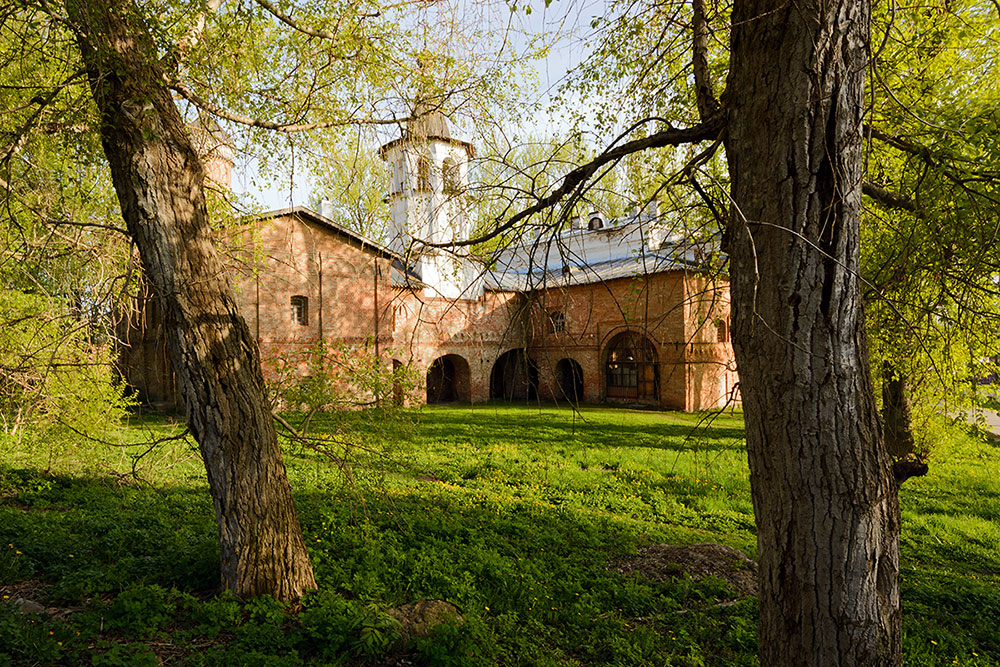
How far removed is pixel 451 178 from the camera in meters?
3.54

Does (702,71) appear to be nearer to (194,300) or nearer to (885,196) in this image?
(885,196)

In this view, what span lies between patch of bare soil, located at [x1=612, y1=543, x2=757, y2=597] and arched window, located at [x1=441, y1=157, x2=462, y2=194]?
425cm

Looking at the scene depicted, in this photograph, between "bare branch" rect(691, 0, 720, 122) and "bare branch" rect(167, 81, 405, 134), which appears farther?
"bare branch" rect(167, 81, 405, 134)

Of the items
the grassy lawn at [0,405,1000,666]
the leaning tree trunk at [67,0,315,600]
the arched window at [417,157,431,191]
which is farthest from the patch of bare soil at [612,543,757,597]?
the arched window at [417,157,431,191]

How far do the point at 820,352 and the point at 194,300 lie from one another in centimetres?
354

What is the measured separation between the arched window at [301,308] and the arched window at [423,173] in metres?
15.5

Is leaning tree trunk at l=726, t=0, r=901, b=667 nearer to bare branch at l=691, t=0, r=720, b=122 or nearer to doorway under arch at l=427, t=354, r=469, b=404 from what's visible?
bare branch at l=691, t=0, r=720, b=122

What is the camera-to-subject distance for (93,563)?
16.2 ft

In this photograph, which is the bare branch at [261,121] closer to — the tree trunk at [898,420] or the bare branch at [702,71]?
the bare branch at [702,71]

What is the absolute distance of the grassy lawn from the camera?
380 centimetres

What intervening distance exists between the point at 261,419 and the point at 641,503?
6152 millimetres

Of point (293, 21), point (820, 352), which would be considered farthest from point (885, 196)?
point (293, 21)

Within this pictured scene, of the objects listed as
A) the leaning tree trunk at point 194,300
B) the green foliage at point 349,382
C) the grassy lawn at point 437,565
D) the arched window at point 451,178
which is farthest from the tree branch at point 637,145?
the green foliage at point 349,382

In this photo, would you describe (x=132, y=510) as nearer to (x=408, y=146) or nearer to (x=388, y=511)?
(x=388, y=511)
